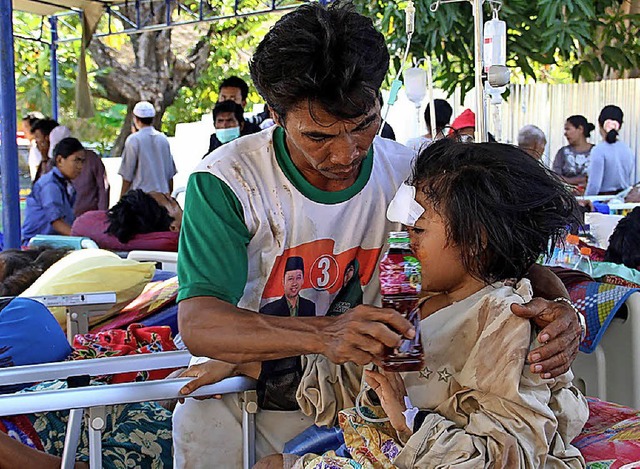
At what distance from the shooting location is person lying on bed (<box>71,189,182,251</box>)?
5.43 m

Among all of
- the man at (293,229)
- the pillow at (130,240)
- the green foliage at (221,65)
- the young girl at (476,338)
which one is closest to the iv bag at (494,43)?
the man at (293,229)

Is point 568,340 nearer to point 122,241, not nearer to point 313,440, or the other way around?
point 313,440

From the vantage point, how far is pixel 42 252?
15.0 feet

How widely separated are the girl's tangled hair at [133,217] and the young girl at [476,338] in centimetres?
368

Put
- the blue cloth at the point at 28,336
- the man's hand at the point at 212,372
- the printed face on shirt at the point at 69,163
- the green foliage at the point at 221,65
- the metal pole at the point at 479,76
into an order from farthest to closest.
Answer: the green foliage at the point at 221,65, the printed face on shirt at the point at 69,163, the metal pole at the point at 479,76, the blue cloth at the point at 28,336, the man's hand at the point at 212,372

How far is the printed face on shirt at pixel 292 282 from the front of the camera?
2080 millimetres

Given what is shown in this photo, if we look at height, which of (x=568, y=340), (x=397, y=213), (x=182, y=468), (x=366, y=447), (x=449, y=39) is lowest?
(x=182, y=468)

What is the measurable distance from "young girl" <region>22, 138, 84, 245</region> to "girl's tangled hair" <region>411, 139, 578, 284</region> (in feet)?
17.4

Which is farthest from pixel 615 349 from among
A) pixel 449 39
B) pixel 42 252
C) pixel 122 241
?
pixel 449 39

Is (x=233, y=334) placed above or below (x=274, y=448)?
above

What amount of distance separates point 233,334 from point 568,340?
715mm

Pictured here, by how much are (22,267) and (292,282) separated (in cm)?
272

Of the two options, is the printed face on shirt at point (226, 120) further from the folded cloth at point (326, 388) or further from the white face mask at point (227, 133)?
the folded cloth at point (326, 388)

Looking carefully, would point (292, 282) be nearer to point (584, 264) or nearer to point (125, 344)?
point (125, 344)
